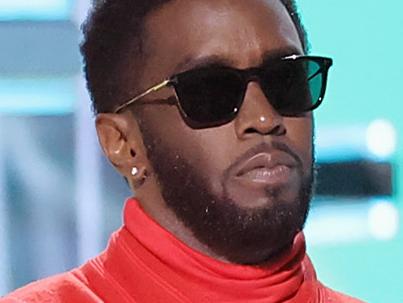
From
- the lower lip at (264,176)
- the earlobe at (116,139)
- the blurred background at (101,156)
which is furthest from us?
the blurred background at (101,156)

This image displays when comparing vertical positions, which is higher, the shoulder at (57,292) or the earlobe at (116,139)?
the earlobe at (116,139)

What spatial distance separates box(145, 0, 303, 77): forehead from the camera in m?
1.19

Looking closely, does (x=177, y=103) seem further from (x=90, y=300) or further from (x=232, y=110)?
(x=90, y=300)

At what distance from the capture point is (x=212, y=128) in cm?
117

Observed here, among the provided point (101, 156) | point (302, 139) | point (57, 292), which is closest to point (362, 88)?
point (101, 156)

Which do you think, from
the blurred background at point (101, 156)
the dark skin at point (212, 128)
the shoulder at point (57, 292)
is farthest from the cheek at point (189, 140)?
the blurred background at point (101, 156)

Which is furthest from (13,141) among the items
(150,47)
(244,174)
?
(244,174)

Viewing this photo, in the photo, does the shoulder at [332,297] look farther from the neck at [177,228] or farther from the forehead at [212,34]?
the forehead at [212,34]

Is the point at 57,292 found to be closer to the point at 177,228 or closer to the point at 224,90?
the point at 177,228

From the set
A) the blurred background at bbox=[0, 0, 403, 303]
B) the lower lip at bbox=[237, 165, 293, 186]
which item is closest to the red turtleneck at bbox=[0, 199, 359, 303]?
the lower lip at bbox=[237, 165, 293, 186]

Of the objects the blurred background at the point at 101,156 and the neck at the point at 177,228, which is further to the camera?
the blurred background at the point at 101,156

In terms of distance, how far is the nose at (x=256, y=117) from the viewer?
1151mm

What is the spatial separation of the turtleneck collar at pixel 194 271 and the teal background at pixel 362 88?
42 centimetres

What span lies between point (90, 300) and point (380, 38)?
749 mm
